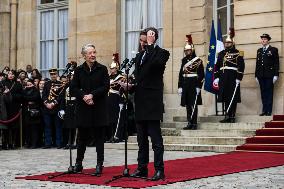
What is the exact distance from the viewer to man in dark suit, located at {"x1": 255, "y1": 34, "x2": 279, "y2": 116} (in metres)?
14.4

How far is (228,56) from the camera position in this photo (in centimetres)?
1454

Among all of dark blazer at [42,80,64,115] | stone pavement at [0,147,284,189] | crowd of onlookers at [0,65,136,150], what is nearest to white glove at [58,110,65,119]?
crowd of onlookers at [0,65,136,150]

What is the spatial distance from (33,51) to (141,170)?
45.9 feet

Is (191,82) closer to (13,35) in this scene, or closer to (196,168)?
(196,168)

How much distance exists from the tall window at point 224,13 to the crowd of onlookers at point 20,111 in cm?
454

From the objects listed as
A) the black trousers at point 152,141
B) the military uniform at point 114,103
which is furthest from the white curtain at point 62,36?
the black trousers at point 152,141

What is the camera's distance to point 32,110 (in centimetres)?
1562

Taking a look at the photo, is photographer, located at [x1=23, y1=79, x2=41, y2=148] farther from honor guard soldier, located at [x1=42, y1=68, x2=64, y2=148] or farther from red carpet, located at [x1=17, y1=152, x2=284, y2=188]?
red carpet, located at [x1=17, y1=152, x2=284, y2=188]

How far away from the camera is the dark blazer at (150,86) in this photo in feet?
26.4

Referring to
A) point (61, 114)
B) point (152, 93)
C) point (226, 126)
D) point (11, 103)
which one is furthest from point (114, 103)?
point (152, 93)

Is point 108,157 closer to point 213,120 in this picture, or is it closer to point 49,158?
point 49,158

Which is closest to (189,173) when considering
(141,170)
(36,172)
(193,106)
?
(141,170)

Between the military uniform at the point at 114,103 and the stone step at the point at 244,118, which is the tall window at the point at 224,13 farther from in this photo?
the military uniform at the point at 114,103

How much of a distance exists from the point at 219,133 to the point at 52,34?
9.02m
